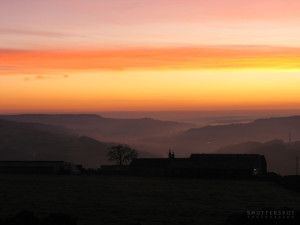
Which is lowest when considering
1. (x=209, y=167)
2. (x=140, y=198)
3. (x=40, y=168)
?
(x=140, y=198)

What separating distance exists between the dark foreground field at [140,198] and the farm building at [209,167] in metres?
9.92

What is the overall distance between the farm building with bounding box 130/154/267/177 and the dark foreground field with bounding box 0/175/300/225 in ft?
32.5

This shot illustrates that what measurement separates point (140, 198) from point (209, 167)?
118 ft

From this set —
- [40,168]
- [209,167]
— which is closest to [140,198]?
[209,167]

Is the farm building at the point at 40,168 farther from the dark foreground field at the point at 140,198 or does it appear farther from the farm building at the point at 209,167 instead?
the dark foreground field at the point at 140,198

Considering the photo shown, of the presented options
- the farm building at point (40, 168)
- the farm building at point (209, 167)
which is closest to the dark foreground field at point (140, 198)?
the farm building at point (209, 167)

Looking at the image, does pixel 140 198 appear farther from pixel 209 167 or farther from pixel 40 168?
pixel 40 168

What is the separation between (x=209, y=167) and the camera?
9225cm

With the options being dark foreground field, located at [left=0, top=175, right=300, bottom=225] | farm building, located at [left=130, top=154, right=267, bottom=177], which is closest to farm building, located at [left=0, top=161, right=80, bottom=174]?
farm building, located at [left=130, top=154, right=267, bottom=177]

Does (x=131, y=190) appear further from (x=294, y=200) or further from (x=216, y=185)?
(x=294, y=200)

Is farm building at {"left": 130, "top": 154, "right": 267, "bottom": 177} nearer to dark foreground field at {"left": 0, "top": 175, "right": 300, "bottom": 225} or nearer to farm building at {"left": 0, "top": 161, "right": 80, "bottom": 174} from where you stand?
dark foreground field at {"left": 0, "top": 175, "right": 300, "bottom": 225}

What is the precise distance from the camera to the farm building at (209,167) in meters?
90.3

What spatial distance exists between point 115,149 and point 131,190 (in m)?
58.3

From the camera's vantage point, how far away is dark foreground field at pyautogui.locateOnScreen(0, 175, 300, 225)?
4509 centimetres
